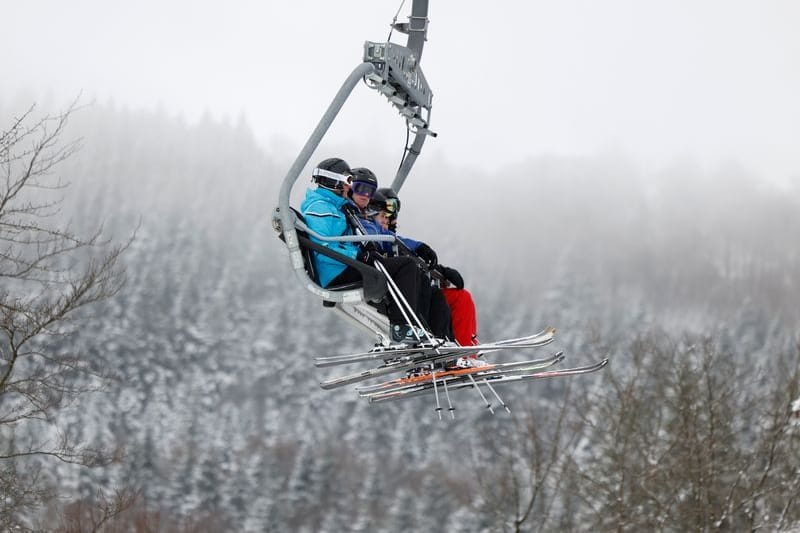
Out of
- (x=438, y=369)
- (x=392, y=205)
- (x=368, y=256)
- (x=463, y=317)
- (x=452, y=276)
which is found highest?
(x=392, y=205)

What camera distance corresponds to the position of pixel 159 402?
129625 mm

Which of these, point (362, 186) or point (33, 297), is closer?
point (362, 186)

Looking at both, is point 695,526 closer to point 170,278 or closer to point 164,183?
point 170,278

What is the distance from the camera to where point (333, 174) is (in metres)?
7.17

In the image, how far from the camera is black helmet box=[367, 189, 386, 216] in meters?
7.87

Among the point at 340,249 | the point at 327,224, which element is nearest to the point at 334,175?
the point at 327,224

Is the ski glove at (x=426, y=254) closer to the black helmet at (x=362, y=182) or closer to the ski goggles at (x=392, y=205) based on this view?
the ski goggles at (x=392, y=205)

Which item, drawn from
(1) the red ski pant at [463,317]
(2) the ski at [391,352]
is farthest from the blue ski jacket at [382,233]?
(2) the ski at [391,352]

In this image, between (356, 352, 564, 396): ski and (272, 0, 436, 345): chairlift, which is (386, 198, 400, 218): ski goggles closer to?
(272, 0, 436, 345): chairlift

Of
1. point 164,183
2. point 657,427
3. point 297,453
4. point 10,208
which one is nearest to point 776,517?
point 657,427

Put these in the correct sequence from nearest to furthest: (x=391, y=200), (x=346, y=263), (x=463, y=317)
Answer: (x=346, y=263)
(x=391, y=200)
(x=463, y=317)

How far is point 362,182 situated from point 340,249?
566mm

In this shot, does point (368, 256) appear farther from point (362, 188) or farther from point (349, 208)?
point (362, 188)

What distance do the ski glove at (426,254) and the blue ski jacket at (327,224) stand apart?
0.96 meters
